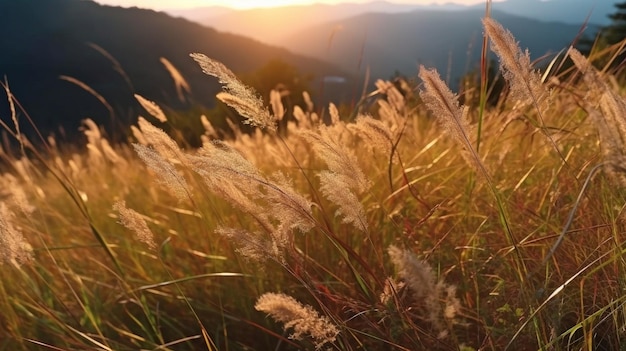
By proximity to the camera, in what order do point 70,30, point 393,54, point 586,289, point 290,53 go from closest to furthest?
point 586,289 → point 70,30 → point 290,53 → point 393,54

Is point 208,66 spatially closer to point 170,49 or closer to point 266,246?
point 266,246

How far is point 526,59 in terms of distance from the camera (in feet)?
3.19

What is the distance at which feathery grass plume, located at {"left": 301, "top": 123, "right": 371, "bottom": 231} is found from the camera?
877 millimetres

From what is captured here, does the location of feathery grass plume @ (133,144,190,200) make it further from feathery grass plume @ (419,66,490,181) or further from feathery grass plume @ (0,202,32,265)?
feathery grass plume @ (419,66,490,181)

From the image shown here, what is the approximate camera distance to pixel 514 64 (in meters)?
0.94

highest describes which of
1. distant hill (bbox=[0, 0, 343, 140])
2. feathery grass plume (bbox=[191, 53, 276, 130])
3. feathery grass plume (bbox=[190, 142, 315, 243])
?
feathery grass plume (bbox=[191, 53, 276, 130])

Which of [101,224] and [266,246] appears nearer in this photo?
[266,246]

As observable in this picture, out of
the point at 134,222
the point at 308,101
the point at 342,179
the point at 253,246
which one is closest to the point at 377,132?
the point at 342,179

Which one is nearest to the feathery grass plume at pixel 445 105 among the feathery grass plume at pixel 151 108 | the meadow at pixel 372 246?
the meadow at pixel 372 246

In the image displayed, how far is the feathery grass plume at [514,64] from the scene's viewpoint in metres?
0.93

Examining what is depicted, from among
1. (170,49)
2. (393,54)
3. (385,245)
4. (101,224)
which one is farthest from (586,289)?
(393,54)

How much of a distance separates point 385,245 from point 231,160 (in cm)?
75

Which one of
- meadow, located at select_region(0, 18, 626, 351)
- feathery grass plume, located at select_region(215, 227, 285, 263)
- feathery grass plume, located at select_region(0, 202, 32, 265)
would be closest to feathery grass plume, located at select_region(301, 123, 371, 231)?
meadow, located at select_region(0, 18, 626, 351)

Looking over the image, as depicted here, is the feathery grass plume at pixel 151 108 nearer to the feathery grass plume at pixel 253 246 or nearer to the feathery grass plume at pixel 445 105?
the feathery grass plume at pixel 253 246
